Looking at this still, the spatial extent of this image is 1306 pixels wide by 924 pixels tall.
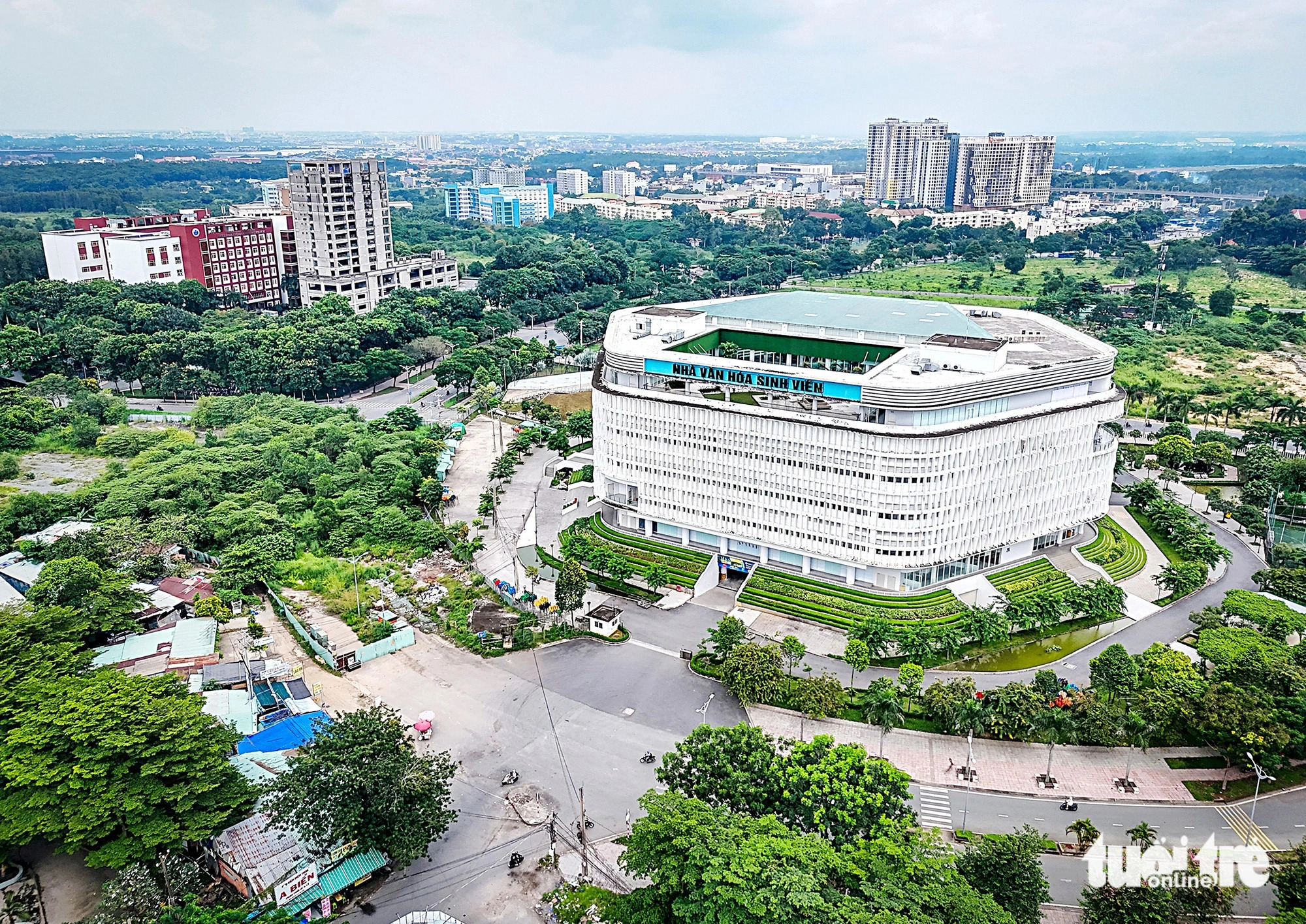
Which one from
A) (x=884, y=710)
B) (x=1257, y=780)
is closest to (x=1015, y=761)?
(x=884, y=710)

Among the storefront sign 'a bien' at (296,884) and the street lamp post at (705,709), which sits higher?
the storefront sign 'a bien' at (296,884)

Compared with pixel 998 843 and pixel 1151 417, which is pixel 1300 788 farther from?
pixel 1151 417

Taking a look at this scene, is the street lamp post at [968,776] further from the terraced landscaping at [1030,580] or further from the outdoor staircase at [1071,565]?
the outdoor staircase at [1071,565]

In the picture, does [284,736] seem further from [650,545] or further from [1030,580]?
[1030,580]

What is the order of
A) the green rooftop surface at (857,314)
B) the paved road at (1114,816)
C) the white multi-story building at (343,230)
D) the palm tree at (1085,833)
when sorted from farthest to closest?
the white multi-story building at (343,230)
the green rooftop surface at (857,314)
the paved road at (1114,816)
the palm tree at (1085,833)

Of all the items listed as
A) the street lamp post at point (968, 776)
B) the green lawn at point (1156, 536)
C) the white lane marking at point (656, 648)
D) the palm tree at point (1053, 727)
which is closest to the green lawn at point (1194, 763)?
the palm tree at point (1053, 727)

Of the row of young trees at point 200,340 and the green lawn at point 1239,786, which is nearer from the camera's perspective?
the green lawn at point 1239,786

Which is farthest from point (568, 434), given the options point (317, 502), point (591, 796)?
point (591, 796)
